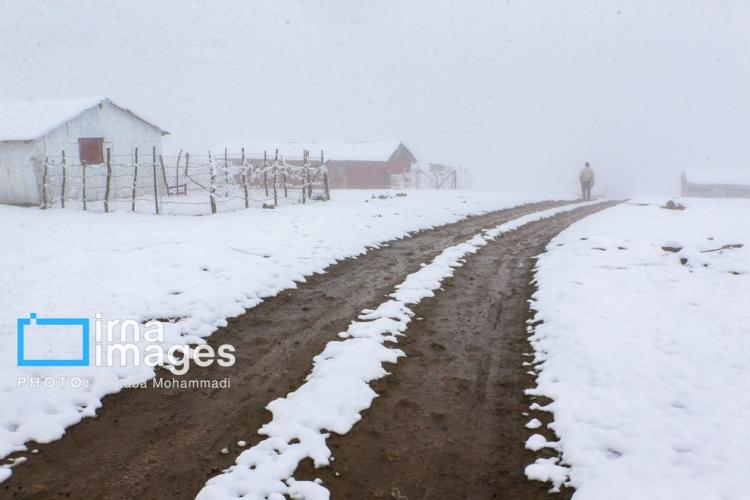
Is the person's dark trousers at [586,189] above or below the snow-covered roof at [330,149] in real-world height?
below

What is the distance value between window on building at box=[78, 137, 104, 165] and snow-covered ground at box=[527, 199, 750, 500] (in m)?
23.6

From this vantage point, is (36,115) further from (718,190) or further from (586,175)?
(718,190)

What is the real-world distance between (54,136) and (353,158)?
30514 mm

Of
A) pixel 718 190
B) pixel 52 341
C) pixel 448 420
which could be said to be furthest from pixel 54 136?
pixel 718 190

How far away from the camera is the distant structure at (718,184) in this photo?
60406mm

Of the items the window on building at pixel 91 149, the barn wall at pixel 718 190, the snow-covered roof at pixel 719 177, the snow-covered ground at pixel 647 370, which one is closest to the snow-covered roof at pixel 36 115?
the window on building at pixel 91 149

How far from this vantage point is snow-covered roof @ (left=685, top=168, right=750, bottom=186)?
6084cm

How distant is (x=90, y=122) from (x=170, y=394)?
81.6 ft

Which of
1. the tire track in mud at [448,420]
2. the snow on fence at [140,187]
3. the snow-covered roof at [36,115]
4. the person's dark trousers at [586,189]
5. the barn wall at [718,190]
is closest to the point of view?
the tire track in mud at [448,420]

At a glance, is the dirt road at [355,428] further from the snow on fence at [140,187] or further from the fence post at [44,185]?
the fence post at [44,185]

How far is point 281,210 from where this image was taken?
20969mm

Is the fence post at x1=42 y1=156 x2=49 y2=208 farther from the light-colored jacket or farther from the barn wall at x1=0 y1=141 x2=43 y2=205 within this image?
the light-colored jacket

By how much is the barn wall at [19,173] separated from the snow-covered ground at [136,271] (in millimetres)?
4527

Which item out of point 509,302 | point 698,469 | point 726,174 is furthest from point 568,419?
point 726,174
